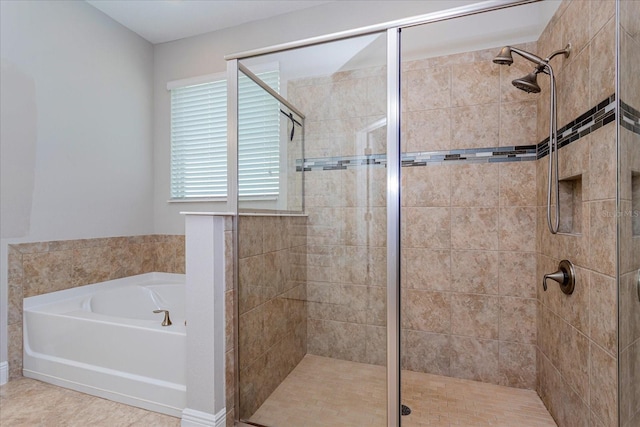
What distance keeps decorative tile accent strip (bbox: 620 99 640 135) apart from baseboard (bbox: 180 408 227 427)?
1.87m

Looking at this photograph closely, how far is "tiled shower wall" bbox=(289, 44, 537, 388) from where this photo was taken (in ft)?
4.90

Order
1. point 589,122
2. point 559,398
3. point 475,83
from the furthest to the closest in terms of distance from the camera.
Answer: point 475,83, point 559,398, point 589,122

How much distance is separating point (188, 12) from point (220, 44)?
12.7 inches

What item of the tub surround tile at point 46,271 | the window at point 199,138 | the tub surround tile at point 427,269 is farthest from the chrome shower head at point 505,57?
the tub surround tile at point 46,271

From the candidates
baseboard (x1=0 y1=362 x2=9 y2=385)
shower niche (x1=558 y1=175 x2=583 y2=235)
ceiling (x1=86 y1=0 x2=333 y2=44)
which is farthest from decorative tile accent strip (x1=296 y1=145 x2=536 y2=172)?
baseboard (x1=0 y1=362 x2=9 y2=385)

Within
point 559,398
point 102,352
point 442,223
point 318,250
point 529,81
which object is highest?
point 529,81

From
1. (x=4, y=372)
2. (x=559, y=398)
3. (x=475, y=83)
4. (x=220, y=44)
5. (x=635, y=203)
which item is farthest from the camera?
(x=220, y=44)

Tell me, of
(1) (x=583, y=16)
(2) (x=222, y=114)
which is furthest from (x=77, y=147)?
(1) (x=583, y=16)

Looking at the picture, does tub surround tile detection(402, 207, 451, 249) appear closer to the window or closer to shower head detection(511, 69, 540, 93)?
shower head detection(511, 69, 540, 93)

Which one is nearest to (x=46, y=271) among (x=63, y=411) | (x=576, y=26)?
(x=63, y=411)

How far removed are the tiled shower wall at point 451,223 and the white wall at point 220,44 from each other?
1.63ft

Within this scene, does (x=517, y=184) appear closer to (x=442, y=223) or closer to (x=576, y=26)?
(x=442, y=223)

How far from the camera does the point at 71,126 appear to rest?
7.49ft

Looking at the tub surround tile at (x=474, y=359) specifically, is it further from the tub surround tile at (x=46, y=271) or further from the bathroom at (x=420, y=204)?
the tub surround tile at (x=46, y=271)
